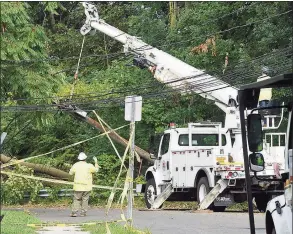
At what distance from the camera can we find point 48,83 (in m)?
17.2

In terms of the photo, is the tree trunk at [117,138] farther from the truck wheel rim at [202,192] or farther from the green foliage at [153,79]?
the truck wheel rim at [202,192]

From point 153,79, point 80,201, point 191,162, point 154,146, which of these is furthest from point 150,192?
point 153,79

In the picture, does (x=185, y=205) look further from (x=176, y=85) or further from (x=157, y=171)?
(x=176, y=85)

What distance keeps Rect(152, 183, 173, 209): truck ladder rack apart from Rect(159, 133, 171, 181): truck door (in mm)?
348

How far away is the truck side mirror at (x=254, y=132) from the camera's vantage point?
9.95 m

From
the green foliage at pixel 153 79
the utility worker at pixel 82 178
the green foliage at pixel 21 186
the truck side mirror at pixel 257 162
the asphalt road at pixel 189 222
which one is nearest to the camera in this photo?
the truck side mirror at pixel 257 162

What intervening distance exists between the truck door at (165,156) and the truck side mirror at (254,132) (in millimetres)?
16058

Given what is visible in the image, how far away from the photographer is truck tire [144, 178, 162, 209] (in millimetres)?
26664

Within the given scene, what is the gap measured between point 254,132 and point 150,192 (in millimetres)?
17243

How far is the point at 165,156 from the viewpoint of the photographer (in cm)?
2625

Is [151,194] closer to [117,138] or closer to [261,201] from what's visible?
[117,138]

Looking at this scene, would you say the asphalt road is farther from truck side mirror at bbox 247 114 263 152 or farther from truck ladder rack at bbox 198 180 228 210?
truck side mirror at bbox 247 114 263 152

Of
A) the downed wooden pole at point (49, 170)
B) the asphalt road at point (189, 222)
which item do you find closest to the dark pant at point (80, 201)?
the asphalt road at point (189, 222)

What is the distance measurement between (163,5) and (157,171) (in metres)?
12.4
